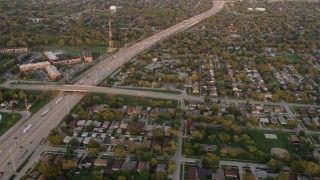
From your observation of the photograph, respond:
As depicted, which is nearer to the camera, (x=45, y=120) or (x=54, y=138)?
(x=54, y=138)

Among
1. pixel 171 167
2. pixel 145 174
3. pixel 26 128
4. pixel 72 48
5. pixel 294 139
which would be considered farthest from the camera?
pixel 72 48

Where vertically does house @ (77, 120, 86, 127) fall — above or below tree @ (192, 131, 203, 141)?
above

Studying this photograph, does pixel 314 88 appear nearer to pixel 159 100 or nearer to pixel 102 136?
pixel 159 100

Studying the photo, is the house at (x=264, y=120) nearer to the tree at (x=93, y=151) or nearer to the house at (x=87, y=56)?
the tree at (x=93, y=151)

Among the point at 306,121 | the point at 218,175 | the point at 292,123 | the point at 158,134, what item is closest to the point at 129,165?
the point at 158,134

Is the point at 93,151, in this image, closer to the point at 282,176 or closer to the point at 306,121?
the point at 282,176

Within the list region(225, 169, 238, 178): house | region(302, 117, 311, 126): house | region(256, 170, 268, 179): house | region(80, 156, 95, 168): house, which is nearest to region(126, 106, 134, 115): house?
region(80, 156, 95, 168): house

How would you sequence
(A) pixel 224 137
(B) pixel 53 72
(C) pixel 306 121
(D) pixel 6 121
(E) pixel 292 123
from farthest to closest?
(B) pixel 53 72
(C) pixel 306 121
(D) pixel 6 121
(E) pixel 292 123
(A) pixel 224 137

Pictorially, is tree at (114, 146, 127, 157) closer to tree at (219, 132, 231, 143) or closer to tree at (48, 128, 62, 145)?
tree at (48, 128, 62, 145)
